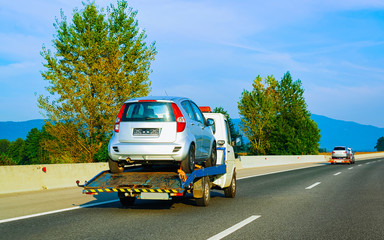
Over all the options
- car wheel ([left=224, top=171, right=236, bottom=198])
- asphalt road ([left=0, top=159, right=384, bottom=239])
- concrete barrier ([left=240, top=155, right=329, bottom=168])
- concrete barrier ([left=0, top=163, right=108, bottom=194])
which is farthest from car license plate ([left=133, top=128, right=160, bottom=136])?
concrete barrier ([left=240, top=155, right=329, bottom=168])

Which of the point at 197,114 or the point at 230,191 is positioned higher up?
the point at 197,114

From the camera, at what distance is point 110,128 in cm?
2362

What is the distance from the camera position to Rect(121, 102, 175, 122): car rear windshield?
26.9 ft

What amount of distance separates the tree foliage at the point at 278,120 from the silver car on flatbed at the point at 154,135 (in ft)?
219

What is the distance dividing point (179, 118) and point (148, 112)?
0.64 m

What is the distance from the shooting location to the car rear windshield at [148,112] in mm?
8211

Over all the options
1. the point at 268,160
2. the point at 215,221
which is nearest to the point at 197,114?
the point at 215,221

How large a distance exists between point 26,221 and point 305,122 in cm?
8092

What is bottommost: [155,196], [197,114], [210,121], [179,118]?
[155,196]

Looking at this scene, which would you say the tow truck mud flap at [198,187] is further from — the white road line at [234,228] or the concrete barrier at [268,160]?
the concrete barrier at [268,160]

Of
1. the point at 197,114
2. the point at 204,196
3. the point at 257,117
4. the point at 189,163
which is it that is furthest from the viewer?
the point at 257,117

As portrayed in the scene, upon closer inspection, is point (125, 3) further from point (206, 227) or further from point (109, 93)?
point (206, 227)

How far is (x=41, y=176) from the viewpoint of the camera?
12.3m

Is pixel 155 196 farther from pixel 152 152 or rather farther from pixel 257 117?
pixel 257 117
